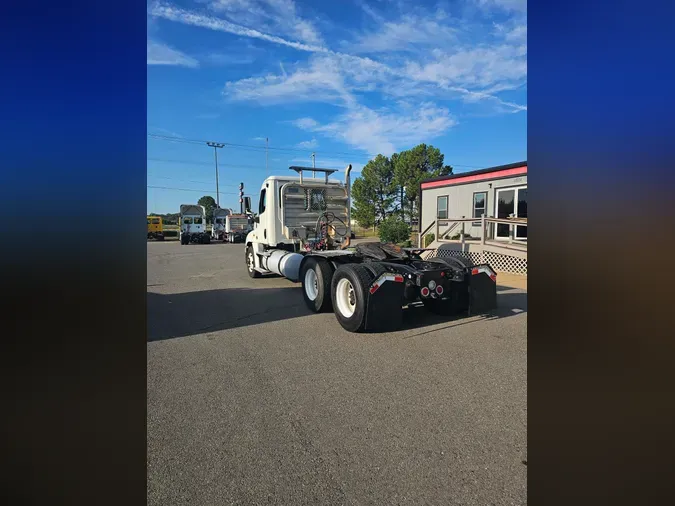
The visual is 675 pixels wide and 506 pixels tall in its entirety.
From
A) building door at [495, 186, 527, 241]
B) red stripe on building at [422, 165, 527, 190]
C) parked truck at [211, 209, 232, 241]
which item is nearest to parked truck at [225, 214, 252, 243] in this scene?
parked truck at [211, 209, 232, 241]

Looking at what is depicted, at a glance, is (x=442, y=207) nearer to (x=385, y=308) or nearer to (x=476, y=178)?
(x=476, y=178)

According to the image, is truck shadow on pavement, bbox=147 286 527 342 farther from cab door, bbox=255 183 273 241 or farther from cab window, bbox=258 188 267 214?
cab window, bbox=258 188 267 214

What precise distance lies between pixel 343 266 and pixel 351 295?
1.48ft

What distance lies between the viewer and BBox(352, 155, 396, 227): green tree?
37.4 metres

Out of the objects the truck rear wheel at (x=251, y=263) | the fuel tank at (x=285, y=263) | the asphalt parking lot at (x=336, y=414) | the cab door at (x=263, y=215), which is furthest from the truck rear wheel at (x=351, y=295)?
the truck rear wheel at (x=251, y=263)

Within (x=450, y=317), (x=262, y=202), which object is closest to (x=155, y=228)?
(x=262, y=202)

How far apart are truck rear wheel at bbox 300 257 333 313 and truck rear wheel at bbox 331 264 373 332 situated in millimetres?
553

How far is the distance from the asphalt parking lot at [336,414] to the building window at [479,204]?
10.0 meters

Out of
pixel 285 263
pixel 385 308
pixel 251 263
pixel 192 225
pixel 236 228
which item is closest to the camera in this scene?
pixel 385 308

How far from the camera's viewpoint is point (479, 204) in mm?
15719
